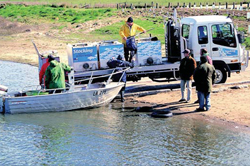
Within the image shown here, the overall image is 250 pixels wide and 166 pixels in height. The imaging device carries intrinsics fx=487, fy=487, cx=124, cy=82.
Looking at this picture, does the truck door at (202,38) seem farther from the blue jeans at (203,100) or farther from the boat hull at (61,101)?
the boat hull at (61,101)

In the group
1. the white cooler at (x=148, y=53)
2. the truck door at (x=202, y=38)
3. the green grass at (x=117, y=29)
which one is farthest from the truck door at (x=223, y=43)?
the green grass at (x=117, y=29)

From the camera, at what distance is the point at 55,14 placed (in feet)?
168

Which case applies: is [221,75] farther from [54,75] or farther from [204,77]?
[54,75]

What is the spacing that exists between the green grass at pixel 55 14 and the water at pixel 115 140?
30258mm

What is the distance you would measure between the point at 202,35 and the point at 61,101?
6.24 meters

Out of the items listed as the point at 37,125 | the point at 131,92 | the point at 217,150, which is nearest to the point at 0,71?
the point at 131,92

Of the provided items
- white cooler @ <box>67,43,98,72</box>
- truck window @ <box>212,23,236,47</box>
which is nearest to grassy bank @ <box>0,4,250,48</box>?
truck window @ <box>212,23,236,47</box>

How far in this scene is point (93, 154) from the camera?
13117mm

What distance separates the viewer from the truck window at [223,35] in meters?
19.3

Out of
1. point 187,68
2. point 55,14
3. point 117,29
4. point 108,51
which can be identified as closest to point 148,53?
point 108,51

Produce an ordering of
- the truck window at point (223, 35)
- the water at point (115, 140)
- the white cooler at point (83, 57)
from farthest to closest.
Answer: the truck window at point (223, 35) < the white cooler at point (83, 57) < the water at point (115, 140)

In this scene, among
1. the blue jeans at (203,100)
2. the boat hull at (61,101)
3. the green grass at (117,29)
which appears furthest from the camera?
the green grass at (117,29)

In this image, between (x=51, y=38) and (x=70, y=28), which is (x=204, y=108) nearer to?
(x=51, y=38)

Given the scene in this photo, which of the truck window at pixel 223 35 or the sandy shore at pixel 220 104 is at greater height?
the truck window at pixel 223 35
